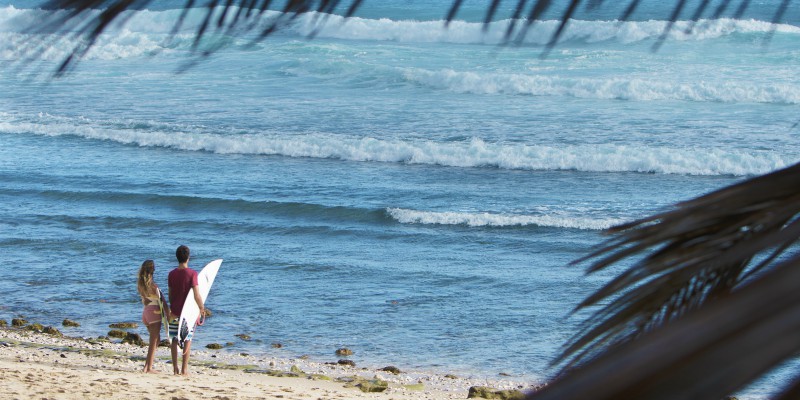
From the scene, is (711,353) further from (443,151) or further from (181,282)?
(443,151)

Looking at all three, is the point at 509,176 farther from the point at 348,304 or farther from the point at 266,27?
the point at 266,27

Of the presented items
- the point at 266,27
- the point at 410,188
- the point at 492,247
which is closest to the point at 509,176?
the point at 410,188

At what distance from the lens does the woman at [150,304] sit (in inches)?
299

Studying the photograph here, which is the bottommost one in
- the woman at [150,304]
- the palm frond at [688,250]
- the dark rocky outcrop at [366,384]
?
the dark rocky outcrop at [366,384]

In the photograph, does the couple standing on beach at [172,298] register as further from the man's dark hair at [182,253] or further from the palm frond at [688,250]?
the palm frond at [688,250]

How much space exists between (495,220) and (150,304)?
6.72m

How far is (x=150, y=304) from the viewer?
782cm

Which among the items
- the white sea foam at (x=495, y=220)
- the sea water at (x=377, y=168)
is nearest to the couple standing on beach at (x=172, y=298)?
the sea water at (x=377, y=168)

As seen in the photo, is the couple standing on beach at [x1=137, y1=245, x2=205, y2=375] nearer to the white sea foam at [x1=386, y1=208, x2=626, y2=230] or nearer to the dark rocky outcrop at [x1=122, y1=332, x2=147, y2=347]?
the dark rocky outcrop at [x1=122, y1=332, x2=147, y2=347]

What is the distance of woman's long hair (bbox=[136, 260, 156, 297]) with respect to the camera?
7566mm

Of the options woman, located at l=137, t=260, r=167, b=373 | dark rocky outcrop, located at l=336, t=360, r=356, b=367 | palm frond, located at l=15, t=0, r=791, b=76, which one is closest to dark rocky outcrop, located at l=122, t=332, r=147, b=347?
woman, located at l=137, t=260, r=167, b=373

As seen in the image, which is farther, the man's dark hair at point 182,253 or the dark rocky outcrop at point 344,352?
the dark rocky outcrop at point 344,352

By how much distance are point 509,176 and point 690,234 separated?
1616 centimetres

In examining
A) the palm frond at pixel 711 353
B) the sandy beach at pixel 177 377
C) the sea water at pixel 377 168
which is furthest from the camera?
the sea water at pixel 377 168
